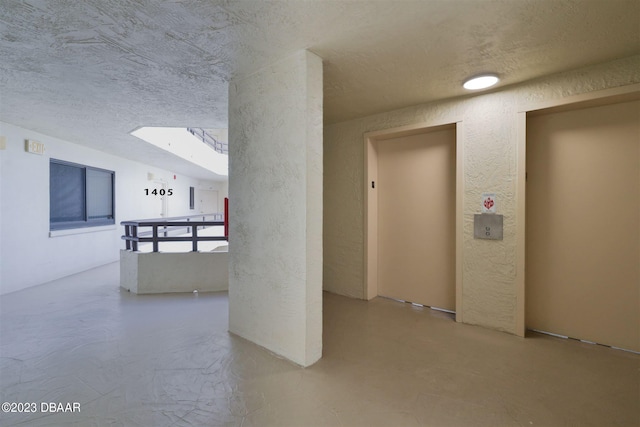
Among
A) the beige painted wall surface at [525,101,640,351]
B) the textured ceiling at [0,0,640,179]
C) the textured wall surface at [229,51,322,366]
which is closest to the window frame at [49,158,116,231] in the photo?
the textured ceiling at [0,0,640,179]

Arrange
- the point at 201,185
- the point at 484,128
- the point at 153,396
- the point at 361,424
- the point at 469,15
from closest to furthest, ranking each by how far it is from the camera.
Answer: the point at 361,424
the point at 469,15
the point at 153,396
the point at 484,128
the point at 201,185

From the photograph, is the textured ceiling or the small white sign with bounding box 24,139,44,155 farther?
the small white sign with bounding box 24,139,44,155

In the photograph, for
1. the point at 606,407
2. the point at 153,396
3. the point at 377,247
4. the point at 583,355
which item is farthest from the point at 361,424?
the point at 377,247

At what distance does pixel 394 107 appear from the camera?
3.14 m

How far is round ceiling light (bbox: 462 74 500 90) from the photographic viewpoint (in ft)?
7.54

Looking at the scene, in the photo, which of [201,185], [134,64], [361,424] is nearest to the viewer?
[361,424]

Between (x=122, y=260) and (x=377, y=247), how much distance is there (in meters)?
3.75

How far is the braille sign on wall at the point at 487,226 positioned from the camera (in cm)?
258

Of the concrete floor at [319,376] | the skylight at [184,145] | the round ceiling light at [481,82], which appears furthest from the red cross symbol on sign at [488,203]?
the skylight at [184,145]

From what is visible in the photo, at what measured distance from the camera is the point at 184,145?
6.61 m

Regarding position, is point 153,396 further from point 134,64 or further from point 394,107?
point 394,107

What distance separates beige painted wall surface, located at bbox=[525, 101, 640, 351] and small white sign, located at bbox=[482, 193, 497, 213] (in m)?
0.37

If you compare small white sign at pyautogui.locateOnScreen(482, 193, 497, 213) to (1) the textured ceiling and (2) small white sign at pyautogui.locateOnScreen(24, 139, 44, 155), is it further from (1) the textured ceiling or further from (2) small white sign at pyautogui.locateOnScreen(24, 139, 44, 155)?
(2) small white sign at pyautogui.locateOnScreen(24, 139, 44, 155)

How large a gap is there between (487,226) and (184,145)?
6604mm
